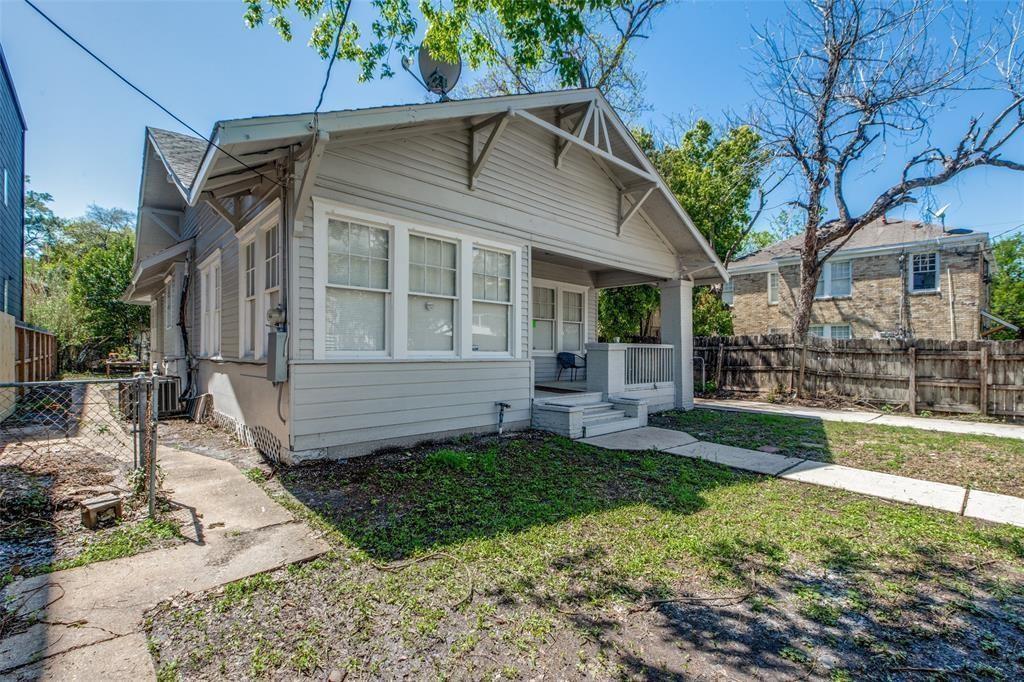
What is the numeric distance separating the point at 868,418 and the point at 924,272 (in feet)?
42.2

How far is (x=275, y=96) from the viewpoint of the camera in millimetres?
7625

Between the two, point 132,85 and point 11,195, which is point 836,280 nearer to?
point 132,85

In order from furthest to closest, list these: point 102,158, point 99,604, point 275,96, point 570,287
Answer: point 102,158, point 570,287, point 275,96, point 99,604

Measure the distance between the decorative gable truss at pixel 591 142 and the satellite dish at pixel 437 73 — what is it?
53.6 inches

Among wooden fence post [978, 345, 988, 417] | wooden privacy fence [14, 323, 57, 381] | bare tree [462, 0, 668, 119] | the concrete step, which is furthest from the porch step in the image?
bare tree [462, 0, 668, 119]

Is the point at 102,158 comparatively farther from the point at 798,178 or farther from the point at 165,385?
the point at 798,178

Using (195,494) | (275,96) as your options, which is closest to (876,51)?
(275,96)

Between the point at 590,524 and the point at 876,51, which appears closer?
the point at 590,524

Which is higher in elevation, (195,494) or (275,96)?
(275,96)

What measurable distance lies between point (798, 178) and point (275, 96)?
556 inches

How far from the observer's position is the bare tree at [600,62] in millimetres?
15672

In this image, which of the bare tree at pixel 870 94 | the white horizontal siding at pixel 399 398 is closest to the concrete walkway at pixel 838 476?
the white horizontal siding at pixel 399 398

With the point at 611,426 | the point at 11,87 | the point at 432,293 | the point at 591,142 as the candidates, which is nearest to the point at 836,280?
the point at 591,142

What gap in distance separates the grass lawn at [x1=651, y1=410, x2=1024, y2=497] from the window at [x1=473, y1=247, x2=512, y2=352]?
11.4 feet
